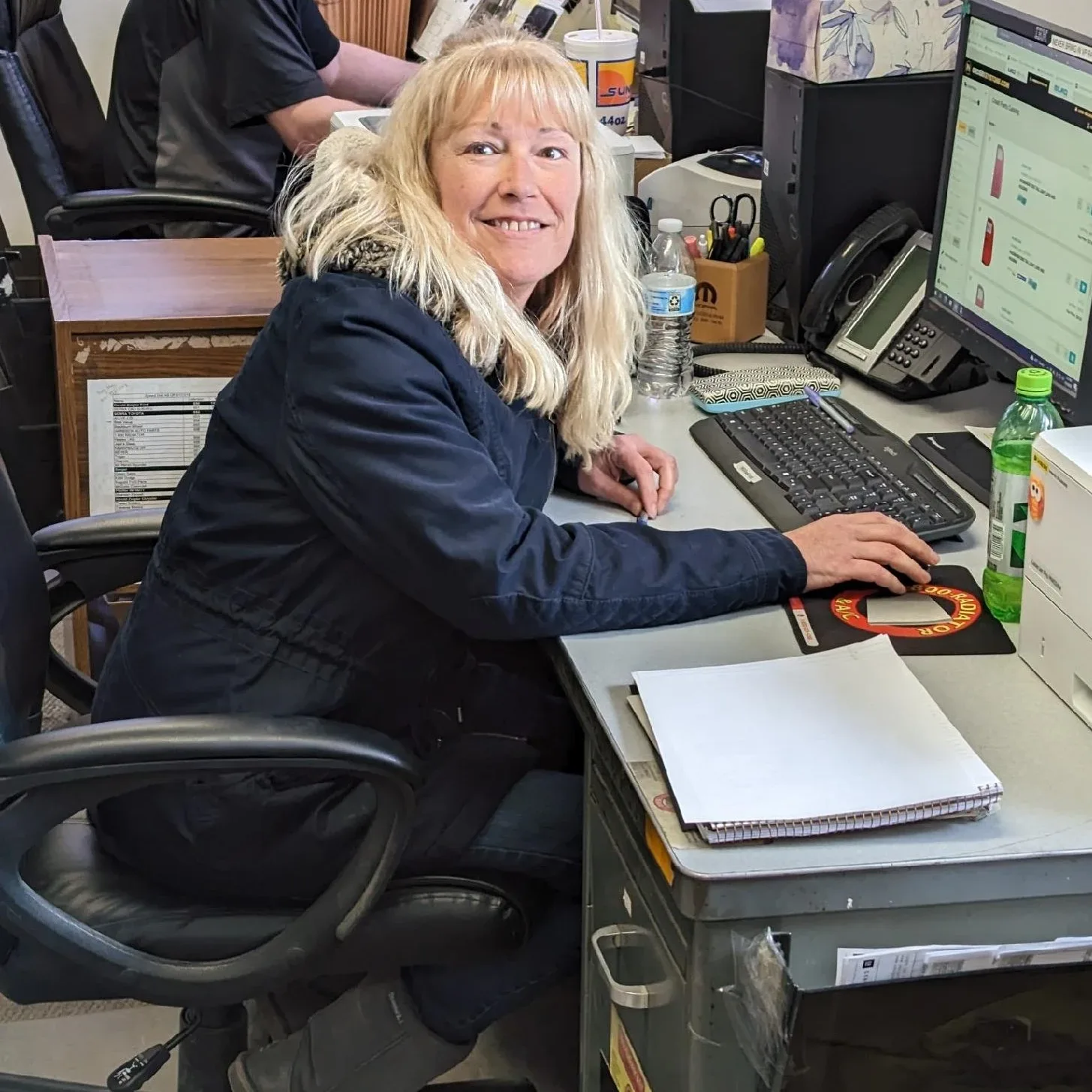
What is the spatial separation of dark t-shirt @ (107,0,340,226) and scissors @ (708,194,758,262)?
0.97m

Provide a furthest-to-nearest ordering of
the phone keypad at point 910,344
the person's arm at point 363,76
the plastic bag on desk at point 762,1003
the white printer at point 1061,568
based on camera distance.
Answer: the person's arm at point 363,76 → the phone keypad at point 910,344 → the white printer at point 1061,568 → the plastic bag on desk at point 762,1003

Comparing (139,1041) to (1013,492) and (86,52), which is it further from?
(86,52)

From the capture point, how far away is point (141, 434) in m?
2.12

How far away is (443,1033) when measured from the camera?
151 cm

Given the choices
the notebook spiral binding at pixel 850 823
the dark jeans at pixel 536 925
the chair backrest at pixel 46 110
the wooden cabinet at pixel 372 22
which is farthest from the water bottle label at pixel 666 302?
the wooden cabinet at pixel 372 22

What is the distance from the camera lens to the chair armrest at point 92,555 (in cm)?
156

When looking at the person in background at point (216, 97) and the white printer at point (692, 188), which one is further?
the person in background at point (216, 97)

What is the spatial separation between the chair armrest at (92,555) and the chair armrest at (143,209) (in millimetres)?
1202

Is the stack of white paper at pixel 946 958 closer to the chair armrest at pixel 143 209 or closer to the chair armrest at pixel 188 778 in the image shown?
the chair armrest at pixel 188 778

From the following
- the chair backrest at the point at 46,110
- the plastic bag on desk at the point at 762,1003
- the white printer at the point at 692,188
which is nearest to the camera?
the plastic bag on desk at the point at 762,1003

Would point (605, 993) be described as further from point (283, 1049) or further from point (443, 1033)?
point (283, 1049)

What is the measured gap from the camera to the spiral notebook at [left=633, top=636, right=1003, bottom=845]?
103 cm

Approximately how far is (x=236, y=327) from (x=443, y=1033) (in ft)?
3.45

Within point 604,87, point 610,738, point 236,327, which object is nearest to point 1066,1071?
point 610,738
